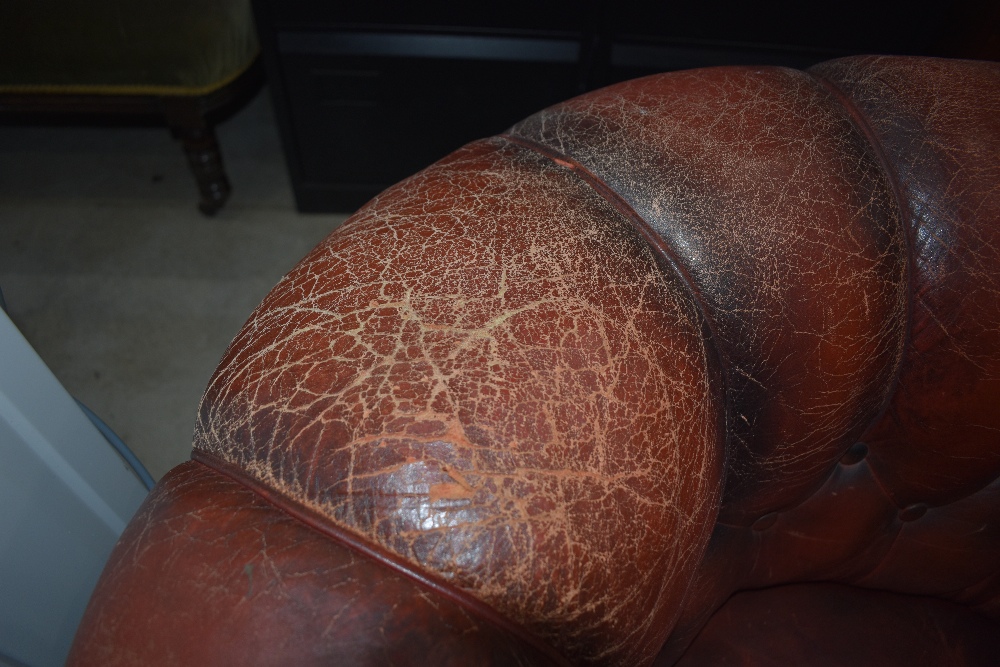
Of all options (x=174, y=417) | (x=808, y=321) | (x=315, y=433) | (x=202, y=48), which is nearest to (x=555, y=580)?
(x=315, y=433)

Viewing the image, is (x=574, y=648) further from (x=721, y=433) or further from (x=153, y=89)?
(x=153, y=89)

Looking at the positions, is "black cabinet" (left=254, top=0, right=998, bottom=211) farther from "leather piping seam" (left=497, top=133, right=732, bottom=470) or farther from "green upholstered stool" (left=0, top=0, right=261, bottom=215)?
"leather piping seam" (left=497, top=133, right=732, bottom=470)

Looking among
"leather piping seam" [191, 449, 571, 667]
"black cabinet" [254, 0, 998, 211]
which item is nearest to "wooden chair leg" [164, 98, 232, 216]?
"black cabinet" [254, 0, 998, 211]

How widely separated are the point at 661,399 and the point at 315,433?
21 cm

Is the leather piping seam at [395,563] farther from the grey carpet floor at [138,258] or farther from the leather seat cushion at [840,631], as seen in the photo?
the grey carpet floor at [138,258]

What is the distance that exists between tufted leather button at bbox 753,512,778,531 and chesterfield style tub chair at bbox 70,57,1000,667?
0.02 metres

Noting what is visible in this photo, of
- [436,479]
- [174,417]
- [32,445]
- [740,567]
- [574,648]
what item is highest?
[436,479]

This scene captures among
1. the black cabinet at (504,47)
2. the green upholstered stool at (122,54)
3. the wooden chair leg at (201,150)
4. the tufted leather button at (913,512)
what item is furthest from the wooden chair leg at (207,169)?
the tufted leather button at (913,512)

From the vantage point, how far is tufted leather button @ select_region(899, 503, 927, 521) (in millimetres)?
625

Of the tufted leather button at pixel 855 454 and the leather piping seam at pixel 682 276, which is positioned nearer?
the leather piping seam at pixel 682 276

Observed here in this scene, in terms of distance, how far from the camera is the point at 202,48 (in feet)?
4.91

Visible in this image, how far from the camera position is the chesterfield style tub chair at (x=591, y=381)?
305mm

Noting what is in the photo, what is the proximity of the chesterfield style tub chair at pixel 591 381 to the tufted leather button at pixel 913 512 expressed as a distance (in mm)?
39

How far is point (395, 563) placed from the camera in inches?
12.0
